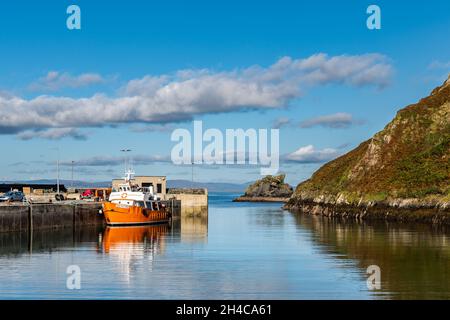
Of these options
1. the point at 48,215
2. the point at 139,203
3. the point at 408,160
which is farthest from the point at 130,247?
the point at 408,160

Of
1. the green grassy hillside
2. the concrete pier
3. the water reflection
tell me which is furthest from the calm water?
the green grassy hillside

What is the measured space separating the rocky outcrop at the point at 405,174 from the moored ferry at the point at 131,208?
40.1 m

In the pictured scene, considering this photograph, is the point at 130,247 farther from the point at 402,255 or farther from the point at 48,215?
the point at 402,255

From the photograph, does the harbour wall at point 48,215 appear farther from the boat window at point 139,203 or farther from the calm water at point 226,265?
the boat window at point 139,203

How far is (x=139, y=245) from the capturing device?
7244cm

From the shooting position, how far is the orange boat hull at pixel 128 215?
103750 millimetres

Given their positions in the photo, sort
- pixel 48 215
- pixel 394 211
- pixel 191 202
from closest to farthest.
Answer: pixel 48 215, pixel 394 211, pixel 191 202

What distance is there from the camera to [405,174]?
13300cm

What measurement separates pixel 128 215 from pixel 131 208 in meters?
1.66

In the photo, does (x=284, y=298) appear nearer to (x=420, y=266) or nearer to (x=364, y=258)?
(x=420, y=266)

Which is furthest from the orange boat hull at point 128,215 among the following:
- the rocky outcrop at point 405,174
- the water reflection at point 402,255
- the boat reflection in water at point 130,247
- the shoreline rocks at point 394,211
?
the rocky outcrop at point 405,174
